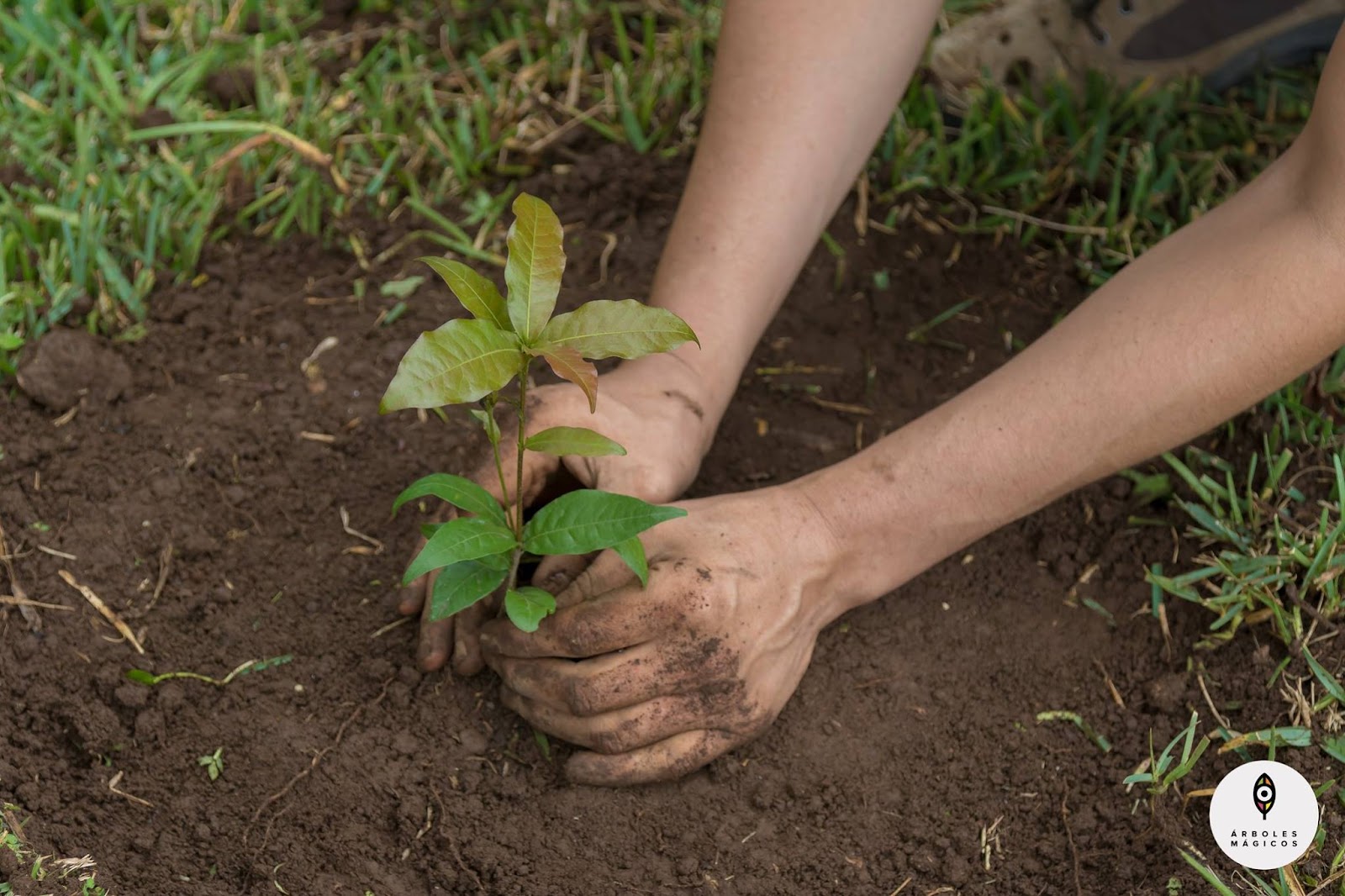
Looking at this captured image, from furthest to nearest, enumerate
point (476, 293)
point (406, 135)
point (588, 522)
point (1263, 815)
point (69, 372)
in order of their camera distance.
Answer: point (406, 135)
point (69, 372)
point (1263, 815)
point (588, 522)
point (476, 293)

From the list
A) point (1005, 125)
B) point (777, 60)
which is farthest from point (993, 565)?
point (1005, 125)

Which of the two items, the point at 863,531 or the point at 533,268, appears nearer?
the point at 533,268

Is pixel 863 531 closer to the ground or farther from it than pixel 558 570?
farther from it

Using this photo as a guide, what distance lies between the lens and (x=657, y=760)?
1.83 meters

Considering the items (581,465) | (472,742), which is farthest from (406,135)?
(472,742)

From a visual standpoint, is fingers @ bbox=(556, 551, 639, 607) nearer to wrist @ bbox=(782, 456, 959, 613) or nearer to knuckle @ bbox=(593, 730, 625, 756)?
knuckle @ bbox=(593, 730, 625, 756)

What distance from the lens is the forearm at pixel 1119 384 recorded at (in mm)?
1684

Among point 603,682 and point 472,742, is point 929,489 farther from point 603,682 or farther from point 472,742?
point 472,742

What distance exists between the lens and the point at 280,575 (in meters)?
2.12

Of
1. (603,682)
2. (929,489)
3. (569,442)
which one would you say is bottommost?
(603,682)

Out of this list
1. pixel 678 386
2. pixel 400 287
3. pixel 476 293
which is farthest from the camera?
pixel 400 287

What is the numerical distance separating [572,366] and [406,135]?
1681mm

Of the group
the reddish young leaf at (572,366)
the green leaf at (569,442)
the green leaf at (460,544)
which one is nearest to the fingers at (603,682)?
the green leaf at (460,544)

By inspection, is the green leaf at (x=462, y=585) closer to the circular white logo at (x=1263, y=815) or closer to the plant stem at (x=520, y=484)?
the plant stem at (x=520, y=484)
